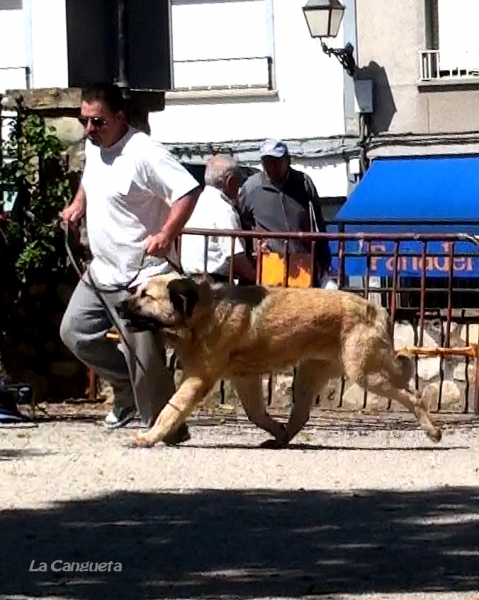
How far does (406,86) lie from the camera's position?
22953mm

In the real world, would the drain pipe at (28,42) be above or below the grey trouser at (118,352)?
above

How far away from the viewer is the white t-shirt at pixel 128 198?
9344 millimetres

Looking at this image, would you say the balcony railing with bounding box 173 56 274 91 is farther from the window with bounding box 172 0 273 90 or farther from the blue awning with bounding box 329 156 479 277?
the blue awning with bounding box 329 156 479 277

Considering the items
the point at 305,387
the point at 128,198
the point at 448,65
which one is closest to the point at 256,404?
the point at 305,387

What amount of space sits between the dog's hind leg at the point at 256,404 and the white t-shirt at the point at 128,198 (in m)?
0.74

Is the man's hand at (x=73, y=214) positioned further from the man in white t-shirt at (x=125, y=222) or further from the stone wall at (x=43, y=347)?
the stone wall at (x=43, y=347)

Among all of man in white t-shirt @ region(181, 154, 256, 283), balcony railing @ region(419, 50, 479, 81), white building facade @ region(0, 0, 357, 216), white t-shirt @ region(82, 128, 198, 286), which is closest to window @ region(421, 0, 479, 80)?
balcony railing @ region(419, 50, 479, 81)

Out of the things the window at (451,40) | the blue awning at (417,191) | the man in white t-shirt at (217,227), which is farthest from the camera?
the window at (451,40)

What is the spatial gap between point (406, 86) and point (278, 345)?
13.7 m

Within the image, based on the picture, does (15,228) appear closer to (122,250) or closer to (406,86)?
(122,250)

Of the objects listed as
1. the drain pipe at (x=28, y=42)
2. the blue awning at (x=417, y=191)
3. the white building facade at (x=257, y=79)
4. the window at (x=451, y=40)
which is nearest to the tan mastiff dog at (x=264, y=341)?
the blue awning at (x=417, y=191)

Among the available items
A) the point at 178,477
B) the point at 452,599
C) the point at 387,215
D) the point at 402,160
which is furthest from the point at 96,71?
the point at 402,160

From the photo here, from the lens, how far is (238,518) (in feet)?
24.6

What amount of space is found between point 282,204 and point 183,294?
10.1ft
